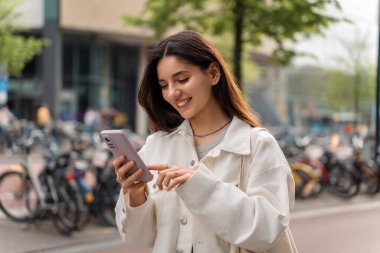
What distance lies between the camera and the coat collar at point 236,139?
73.3 inches

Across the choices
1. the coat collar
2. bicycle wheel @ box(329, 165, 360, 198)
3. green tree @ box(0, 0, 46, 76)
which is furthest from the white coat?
green tree @ box(0, 0, 46, 76)

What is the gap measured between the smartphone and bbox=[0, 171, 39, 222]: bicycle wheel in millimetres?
6000

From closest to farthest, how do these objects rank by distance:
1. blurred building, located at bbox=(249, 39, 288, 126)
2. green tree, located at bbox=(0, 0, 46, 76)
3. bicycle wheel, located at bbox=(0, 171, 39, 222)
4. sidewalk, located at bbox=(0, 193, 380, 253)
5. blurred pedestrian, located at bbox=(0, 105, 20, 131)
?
1. sidewalk, located at bbox=(0, 193, 380, 253)
2. bicycle wheel, located at bbox=(0, 171, 39, 222)
3. blurred pedestrian, located at bbox=(0, 105, 20, 131)
4. green tree, located at bbox=(0, 0, 46, 76)
5. blurred building, located at bbox=(249, 39, 288, 126)

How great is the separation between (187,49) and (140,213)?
1.75ft

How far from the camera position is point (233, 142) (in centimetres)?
188

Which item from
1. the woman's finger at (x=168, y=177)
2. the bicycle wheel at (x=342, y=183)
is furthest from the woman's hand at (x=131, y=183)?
the bicycle wheel at (x=342, y=183)

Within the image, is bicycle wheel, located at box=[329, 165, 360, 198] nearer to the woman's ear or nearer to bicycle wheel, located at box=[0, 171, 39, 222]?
bicycle wheel, located at box=[0, 171, 39, 222]

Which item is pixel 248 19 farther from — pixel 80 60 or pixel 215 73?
pixel 80 60

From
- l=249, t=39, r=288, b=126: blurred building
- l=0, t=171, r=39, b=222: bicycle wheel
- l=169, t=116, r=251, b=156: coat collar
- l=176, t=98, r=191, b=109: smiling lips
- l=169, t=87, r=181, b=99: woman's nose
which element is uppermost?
l=169, t=87, r=181, b=99: woman's nose

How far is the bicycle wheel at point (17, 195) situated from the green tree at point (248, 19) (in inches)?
195

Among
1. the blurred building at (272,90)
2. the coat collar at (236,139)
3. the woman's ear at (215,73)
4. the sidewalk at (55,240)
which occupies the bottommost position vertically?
the blurred building at (272,90)

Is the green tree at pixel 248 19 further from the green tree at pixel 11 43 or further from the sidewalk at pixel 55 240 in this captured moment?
the green tree at pixel 11 43

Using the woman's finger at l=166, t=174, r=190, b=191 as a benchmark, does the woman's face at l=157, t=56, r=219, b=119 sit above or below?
above

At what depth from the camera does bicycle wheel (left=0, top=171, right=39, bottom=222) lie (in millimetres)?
7602
